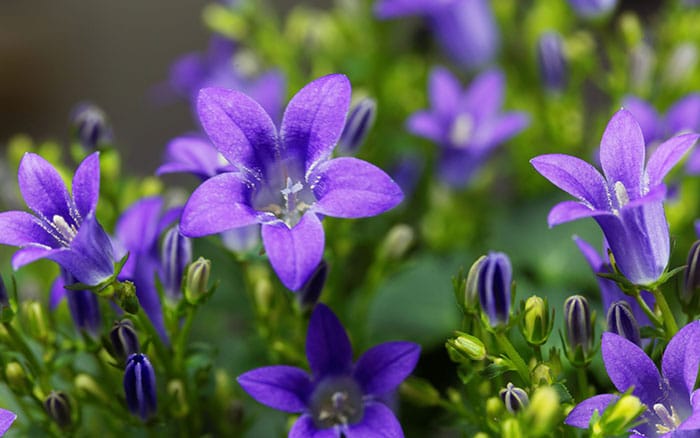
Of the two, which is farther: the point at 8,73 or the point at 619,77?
the point at 8,73

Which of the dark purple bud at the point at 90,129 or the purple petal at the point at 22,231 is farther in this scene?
the dark purple bud at the point at 90,129

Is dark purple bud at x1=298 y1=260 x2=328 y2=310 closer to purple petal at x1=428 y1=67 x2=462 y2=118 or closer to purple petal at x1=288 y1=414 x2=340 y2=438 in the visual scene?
purple petal at x1=288 y1=414 x2=340 y2=438

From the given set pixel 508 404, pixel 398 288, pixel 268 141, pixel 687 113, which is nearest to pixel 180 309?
pixel 268 141

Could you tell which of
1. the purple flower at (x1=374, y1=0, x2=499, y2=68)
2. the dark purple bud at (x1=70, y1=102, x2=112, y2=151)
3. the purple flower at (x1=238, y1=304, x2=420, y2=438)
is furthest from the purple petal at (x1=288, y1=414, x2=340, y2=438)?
the purple flower at (x1=374, y1=0, x2=499, y2=68)

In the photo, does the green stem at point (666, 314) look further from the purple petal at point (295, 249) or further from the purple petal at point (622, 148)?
the purple petal at point (295, 249)

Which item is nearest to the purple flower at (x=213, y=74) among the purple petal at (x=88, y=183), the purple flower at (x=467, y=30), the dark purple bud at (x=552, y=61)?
the purple flower at (x=467, y=30)

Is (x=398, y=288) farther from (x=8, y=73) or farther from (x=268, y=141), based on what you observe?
(x=8, y=73)
